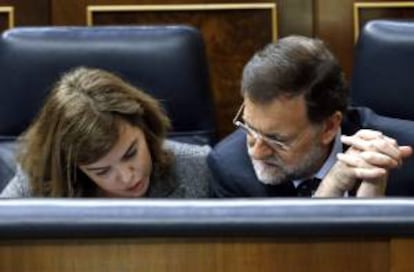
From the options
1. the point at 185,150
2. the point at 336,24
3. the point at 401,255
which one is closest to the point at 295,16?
the point at 336,24

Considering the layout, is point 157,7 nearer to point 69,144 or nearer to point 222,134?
point 222,134

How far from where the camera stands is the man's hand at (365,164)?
1.46 meters

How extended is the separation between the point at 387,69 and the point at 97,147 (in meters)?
0.65

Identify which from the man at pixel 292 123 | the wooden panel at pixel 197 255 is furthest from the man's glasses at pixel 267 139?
the wooden panel at pixel 197 255

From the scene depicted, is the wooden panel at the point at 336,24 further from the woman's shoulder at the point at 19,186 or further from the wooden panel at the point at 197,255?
the wooden panel at the point at 197,255

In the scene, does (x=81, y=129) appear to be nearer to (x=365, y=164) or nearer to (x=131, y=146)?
(x=131, y=146)

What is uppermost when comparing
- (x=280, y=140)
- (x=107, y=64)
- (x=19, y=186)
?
(x=107, y=64)

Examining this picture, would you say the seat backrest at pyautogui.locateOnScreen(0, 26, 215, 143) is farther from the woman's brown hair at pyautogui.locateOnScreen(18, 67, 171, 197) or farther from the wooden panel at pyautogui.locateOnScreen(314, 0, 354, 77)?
the wooden panel at pyautogui.locateOnScreen(314, 0, 354, 77)

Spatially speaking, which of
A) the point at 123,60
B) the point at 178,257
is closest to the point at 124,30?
the point at 123,60

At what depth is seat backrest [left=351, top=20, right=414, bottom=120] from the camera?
72.6 inches

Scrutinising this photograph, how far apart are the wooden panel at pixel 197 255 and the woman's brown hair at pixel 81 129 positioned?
2.25 feet

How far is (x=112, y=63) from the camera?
1.89m

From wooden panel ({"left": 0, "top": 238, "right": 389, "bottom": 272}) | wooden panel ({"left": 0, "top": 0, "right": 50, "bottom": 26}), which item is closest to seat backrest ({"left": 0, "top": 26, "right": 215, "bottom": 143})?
wooden panel ({"left": 0, "top": 0, "right": 50, "bottom": 26})

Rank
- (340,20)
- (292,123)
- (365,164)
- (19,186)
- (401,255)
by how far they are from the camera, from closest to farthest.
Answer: (401,255) → (365,164) → (292,123) → (19,186) → (340,20)
